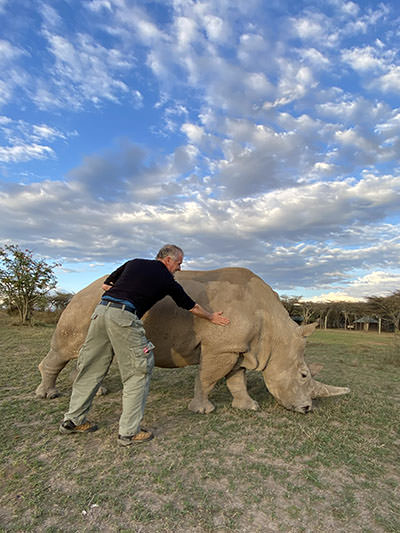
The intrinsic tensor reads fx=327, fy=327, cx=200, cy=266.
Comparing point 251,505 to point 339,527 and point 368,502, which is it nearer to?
point 339,527

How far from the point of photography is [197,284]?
4.91 meters

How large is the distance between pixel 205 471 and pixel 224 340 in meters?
1.73

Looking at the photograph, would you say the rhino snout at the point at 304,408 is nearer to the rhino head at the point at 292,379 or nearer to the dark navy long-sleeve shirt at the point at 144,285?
the rhino head at the point at 292,379

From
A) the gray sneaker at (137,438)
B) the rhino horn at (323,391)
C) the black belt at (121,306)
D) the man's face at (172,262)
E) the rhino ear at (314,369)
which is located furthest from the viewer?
the rhino ear at (314,369)

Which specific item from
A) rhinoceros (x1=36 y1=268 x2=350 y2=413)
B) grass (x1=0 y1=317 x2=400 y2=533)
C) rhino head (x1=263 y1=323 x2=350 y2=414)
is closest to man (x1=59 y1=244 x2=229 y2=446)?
grass (x1=0 y1=317 x2=400 y2=533)

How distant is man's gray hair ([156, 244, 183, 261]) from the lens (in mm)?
4047

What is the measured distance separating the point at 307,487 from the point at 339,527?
51 centimetres

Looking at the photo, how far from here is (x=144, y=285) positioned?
12.2 ft

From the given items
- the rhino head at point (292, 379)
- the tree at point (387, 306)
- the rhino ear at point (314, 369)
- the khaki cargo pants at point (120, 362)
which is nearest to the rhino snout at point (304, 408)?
the rhino head at point (292, 379)

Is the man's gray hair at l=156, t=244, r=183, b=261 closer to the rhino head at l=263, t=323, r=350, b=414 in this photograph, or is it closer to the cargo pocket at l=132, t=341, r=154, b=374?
the cargo pocket at l=132, t=341, r=154, b=374

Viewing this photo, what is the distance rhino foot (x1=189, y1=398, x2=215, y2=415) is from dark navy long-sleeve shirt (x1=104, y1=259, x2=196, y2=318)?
5.65 feet

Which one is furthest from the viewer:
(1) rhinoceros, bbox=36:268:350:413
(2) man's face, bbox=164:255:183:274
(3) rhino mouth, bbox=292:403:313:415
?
(3) rhino mouth, bbox=292:403:313:415

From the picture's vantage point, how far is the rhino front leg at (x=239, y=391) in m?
4.85

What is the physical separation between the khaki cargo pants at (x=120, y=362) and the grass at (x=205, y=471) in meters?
0.33
